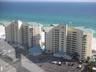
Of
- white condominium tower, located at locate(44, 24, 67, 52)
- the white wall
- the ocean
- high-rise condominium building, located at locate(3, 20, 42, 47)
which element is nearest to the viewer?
Answer: white condominium tower, located at locate(44, 24, 67, 52)

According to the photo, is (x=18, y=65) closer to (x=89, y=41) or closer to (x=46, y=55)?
(x=46, y=55)

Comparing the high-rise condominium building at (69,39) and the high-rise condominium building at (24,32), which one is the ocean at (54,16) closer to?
the high-rise condominium building at (24,32)

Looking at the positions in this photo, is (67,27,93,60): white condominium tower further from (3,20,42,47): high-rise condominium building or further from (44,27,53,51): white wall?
(3,20,42,47): high-rise condominium building

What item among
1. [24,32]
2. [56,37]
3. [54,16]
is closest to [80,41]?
[56,37]

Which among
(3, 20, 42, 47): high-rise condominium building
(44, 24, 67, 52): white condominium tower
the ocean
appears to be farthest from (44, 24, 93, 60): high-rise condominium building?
the ocean

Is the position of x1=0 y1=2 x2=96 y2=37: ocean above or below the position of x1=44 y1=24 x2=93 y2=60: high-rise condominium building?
above

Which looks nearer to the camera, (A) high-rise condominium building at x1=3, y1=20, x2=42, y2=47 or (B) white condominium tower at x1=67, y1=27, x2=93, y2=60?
(B) white condominium tower at x1=67, y1=27, x2=93, y2=60

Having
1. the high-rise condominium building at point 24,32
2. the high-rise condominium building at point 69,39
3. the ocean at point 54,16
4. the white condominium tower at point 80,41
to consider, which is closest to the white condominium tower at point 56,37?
the high-rise condominium building at point 69,39

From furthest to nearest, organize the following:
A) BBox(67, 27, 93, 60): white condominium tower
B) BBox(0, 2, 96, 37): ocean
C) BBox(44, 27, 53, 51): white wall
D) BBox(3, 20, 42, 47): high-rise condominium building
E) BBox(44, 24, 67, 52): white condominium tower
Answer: BBox(0, 2, 96, 37): ocean, BBox(3, 20, 42, 47): high-rise condominium building, BBox(44, 27, 53, 51): white wall, BBox(44, 24, 67, 52): white condominium tower, BBox(67, 27, 93, 60): white condominium tower
